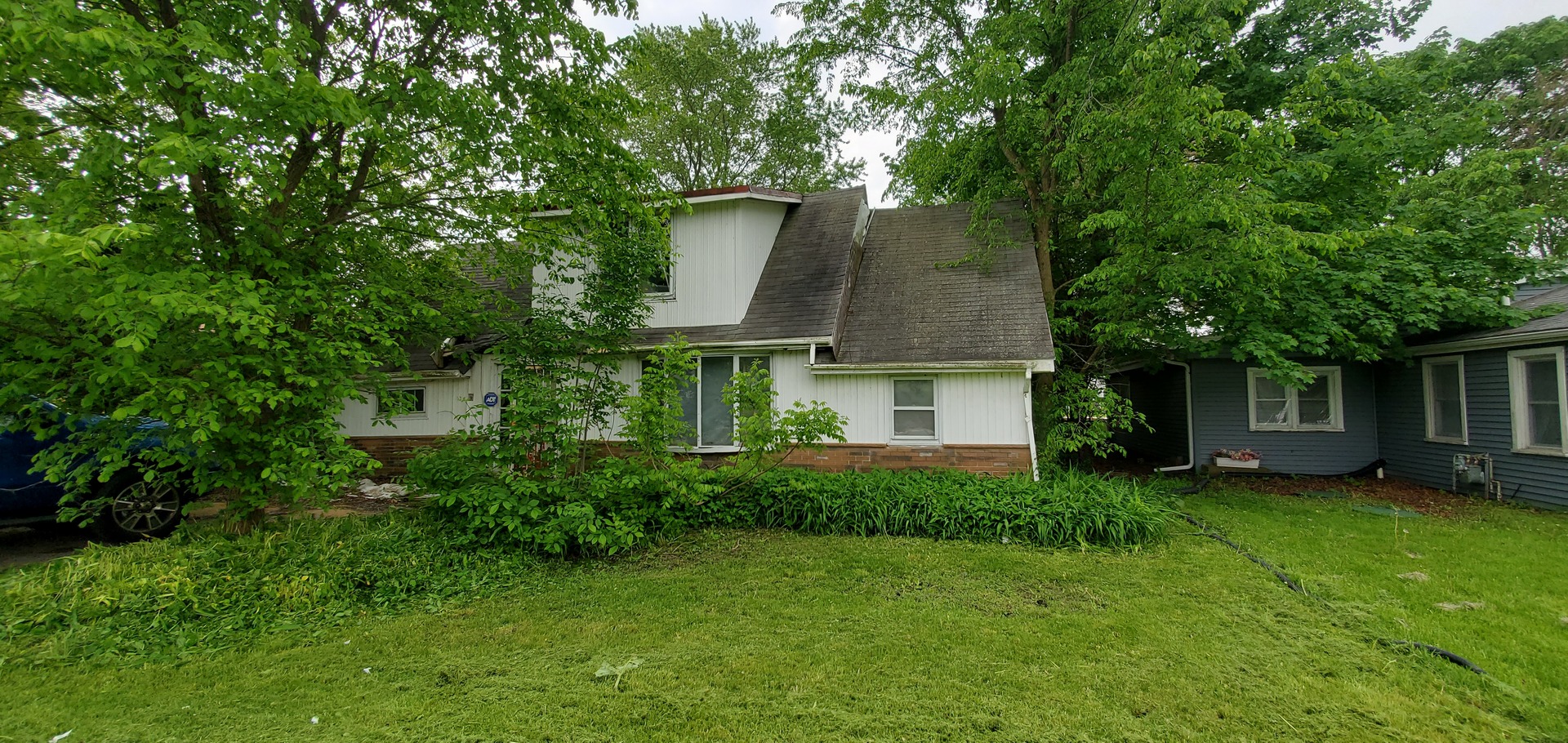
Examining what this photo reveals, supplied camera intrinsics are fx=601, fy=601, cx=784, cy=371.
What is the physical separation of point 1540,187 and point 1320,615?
62.2ft

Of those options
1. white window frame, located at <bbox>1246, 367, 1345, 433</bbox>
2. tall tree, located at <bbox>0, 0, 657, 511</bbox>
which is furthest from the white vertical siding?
white window frame, located at <bbox>1246, 367, 1345, 433</bbox>


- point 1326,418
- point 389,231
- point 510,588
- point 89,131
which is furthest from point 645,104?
point 1326,418

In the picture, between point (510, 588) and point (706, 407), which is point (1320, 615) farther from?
point (706, 407)

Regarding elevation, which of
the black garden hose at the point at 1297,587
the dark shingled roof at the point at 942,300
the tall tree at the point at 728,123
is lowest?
the black garden hose at the point at 1297,587

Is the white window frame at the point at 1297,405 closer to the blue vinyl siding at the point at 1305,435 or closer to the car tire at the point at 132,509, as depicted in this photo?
the blue vinyl siding at the point at 1305,435

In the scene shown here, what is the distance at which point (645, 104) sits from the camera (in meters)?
8.14

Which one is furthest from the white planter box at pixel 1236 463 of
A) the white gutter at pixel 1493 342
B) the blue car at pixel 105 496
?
the blue car at pixel 105 496

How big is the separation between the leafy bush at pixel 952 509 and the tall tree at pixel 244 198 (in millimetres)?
3213

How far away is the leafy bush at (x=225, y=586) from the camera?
3.97 m

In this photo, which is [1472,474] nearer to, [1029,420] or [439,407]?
[1029,420]

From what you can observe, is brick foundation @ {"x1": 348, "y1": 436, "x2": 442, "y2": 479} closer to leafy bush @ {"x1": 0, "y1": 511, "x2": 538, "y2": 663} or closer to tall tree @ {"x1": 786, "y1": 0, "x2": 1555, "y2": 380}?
leafy bush @ {"x1": 0, "y1": 511, "x2": 538, "y2": 663}

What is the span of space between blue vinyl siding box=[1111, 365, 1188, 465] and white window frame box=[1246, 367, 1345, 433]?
3.51 ft

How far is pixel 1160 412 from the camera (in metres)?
13.8

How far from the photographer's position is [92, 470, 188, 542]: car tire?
5.96 metres
